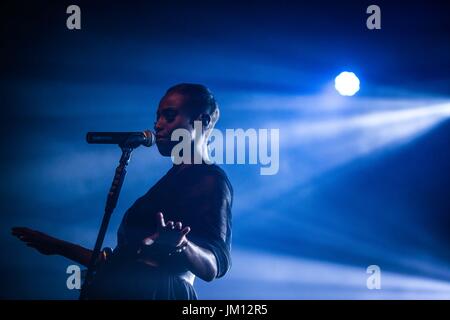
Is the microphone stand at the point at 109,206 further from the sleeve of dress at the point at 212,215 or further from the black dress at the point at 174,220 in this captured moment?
the sleeve of dress at the point at 212,215

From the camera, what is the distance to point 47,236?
118 inches

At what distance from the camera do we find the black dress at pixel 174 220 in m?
2.86

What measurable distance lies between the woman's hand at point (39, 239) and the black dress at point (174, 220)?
36 cm

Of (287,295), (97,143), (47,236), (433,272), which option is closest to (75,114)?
(97,143)

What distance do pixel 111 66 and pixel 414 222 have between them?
7.37 feet

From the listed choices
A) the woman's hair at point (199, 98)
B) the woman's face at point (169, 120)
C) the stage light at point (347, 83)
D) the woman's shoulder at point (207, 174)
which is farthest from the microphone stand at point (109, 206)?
the stage light at point (347, 83)

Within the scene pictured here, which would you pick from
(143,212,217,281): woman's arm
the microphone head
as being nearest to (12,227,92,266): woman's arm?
(143,212,217,281): woman's arm

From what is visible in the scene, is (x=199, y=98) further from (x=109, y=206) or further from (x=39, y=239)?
(x=39, y=239)

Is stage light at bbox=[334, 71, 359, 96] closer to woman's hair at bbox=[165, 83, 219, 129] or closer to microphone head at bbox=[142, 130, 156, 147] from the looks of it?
woman's hair at bbox=[165, 83, 219, 129]

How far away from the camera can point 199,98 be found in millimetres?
3076

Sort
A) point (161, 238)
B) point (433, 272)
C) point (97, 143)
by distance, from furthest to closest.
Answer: point (433, 272)
point (97, 143)
point (161, 238)

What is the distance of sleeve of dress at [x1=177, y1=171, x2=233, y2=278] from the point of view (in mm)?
2852
